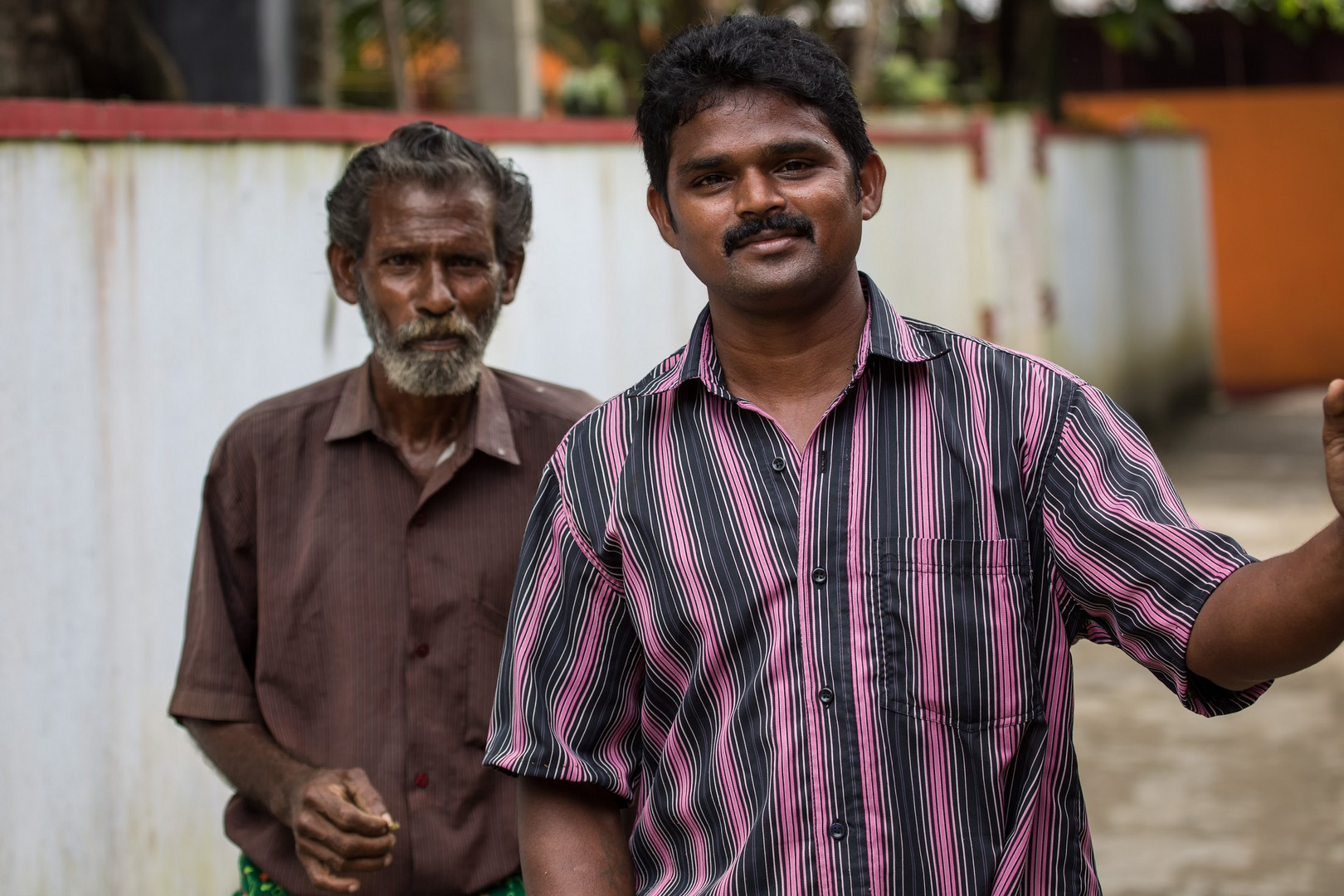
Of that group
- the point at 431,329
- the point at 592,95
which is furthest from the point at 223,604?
the point at 592,95

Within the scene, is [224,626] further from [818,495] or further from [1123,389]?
[1123,389]

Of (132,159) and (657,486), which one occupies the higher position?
(132,159)

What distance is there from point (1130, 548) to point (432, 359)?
4.09 feet

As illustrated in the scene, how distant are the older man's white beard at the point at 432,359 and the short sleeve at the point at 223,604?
10.6 inches

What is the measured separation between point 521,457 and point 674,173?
0.83 meters

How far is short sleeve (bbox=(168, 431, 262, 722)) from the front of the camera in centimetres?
247

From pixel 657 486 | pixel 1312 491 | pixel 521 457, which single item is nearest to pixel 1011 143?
pixel 1312 491

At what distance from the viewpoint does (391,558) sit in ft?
8.32

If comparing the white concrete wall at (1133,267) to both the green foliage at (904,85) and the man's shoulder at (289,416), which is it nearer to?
the green foliage at (904,85)

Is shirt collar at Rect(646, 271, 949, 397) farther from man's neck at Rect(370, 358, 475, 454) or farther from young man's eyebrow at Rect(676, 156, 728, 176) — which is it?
man's neck at Rect(370, 358, 475, 454)

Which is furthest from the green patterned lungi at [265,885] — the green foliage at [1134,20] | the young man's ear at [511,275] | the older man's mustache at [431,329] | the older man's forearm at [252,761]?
the green foliage at [1134,20]

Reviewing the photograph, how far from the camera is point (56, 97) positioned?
4645mm

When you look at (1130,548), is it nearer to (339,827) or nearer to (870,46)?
(339,827)

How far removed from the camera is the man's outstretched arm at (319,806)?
7.23 feet
